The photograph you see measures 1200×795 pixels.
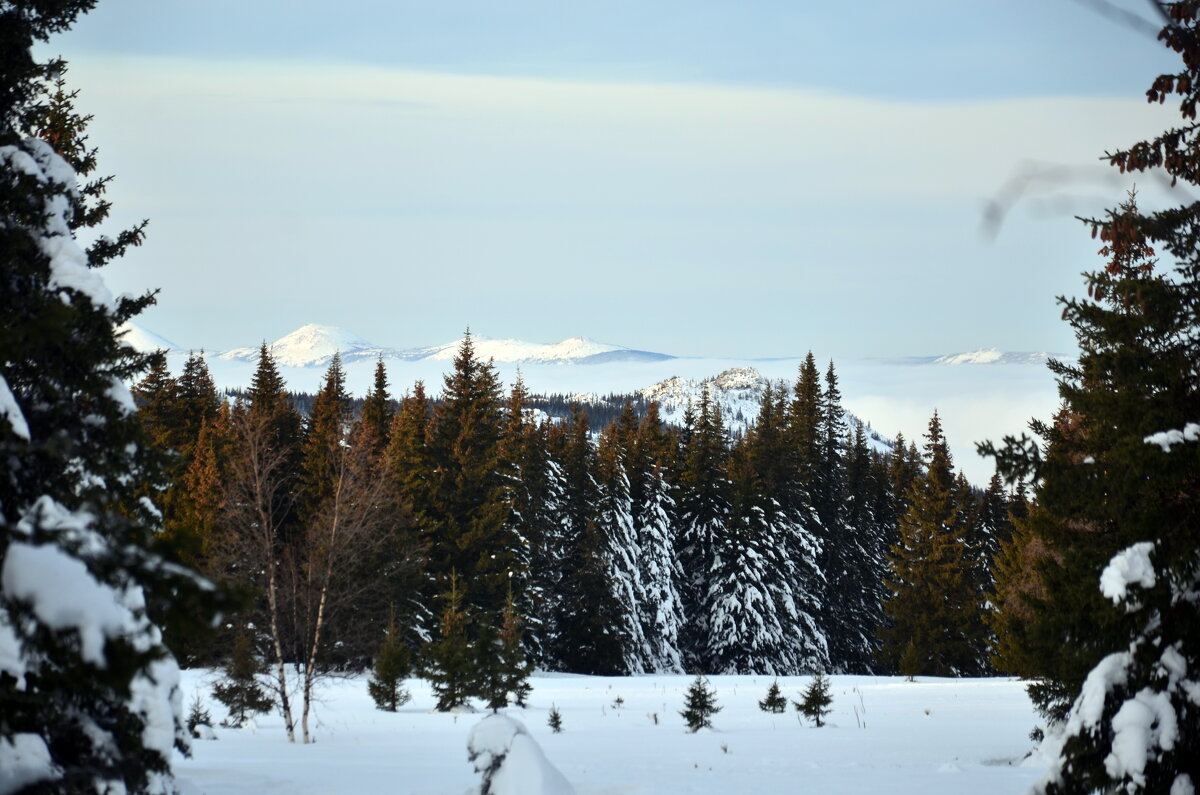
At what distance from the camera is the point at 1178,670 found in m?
8.42

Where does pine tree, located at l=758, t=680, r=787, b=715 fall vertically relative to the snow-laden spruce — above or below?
below

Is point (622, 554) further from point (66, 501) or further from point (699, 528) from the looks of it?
point (66, 501)

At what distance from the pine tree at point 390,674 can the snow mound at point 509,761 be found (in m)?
14.8

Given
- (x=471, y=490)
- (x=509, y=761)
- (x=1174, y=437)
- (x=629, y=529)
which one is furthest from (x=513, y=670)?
(x=629, y=529)

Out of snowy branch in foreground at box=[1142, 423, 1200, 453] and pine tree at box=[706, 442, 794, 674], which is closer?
snowy branch in foreground at box=[1142, 423, 1200, 453]

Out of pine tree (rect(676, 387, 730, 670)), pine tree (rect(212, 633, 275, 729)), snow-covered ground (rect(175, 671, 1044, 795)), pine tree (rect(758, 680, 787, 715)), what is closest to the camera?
snow-covered ground (rect(175, 671, 1044, 795))

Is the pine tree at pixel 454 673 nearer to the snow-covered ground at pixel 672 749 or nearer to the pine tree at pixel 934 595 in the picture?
the snow-covered ground at pixel 672 749

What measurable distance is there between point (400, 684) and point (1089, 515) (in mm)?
21459

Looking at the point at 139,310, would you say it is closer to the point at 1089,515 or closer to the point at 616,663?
the point at 1089,515

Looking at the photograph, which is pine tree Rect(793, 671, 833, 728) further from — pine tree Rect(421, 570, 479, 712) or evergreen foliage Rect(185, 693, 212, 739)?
evergreen foliage Rect(185, 693, 212, 739)

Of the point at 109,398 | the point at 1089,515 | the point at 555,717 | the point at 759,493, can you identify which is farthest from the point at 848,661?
the point at 109,398

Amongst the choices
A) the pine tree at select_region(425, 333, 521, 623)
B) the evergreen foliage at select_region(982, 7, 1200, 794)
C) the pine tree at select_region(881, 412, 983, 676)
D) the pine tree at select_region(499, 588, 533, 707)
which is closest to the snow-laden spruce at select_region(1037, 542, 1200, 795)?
the evergreen foliage at select_region(982, 7, 1200, 794)

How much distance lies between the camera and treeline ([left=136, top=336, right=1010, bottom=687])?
1711 inches

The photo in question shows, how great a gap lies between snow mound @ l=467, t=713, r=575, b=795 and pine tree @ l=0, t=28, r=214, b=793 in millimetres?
3513
